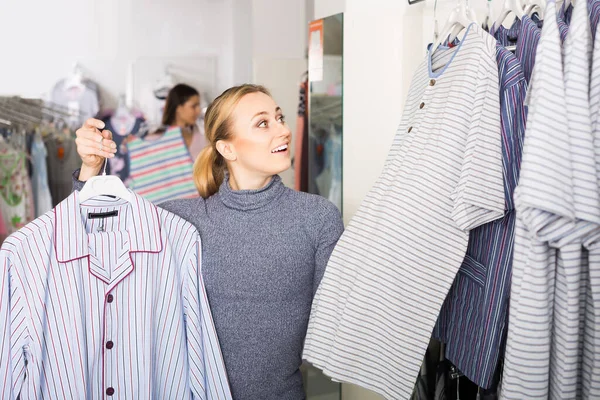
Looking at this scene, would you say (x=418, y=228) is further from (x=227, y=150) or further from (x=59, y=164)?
(x=59, y=164)

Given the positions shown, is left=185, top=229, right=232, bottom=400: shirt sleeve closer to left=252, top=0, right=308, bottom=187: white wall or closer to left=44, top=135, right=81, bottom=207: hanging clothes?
left=44, top=135, right=81, bottom=207: hanging clothes

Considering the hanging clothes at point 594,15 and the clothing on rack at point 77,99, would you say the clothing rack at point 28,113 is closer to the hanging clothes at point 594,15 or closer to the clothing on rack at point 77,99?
the clothing on rack at point 77,99

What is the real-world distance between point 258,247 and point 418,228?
1.59 feet

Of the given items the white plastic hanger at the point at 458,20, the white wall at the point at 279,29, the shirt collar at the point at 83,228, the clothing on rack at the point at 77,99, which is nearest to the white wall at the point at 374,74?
the white plastic hanger at the point at 458,20

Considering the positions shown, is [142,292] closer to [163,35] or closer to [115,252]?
[115,252]

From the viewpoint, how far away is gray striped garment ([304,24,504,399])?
53.5 inches

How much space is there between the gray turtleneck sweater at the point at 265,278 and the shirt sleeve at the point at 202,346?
54 millimetres

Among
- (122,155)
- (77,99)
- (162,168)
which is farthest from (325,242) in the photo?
(77,99)

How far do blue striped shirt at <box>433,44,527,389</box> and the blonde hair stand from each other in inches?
29.7

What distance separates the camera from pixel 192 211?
181 centimetres

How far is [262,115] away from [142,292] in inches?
23.8

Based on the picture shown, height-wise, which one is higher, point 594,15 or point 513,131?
point 594,15

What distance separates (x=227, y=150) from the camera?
1823mm

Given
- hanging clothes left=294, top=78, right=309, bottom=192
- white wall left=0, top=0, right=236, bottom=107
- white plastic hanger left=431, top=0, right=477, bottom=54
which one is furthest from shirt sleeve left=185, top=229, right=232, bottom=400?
white wall left=0, top=0, right=236, bottom=107
